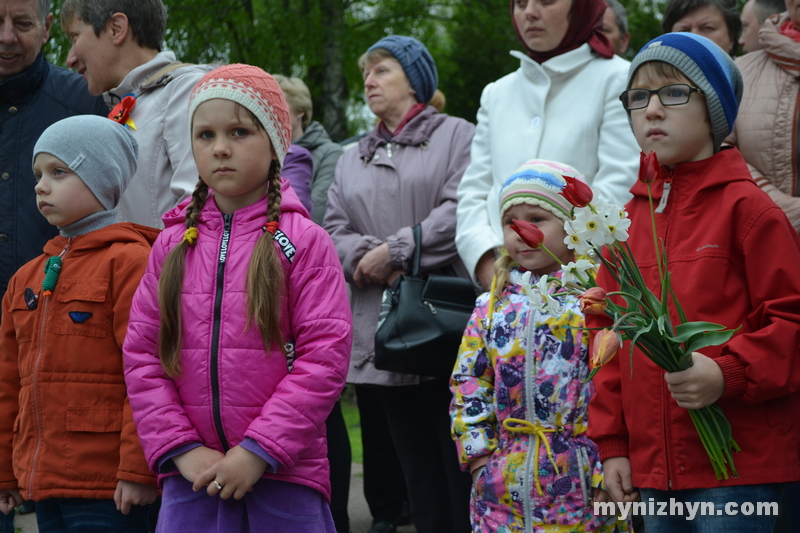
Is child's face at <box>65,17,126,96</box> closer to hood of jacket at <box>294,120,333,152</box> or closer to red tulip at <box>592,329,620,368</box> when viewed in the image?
hood of jacket at <box>294,120,333,152</box>

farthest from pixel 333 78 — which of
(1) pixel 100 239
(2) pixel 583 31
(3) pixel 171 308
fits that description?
(3) pixel 171 308

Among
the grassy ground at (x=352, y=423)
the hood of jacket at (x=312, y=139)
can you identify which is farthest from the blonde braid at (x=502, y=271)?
the grassy ground at (x=352, y=423)

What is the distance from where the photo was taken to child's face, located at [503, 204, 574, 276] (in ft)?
11.0

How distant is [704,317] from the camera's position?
2617 mm

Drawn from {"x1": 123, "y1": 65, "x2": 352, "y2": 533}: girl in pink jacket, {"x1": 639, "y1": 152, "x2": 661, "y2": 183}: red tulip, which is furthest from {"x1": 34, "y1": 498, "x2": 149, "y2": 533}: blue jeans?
{"x1": 639, "y1": 152, "x2": 661, "y2": 183}: red tulip

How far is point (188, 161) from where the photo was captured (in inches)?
A: 139

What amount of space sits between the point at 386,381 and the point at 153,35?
1866mm

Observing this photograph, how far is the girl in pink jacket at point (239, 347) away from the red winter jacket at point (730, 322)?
95 cm

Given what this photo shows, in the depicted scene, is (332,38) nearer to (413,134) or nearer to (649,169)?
(413,134)

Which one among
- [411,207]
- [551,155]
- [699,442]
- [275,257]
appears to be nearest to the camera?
[699,442]

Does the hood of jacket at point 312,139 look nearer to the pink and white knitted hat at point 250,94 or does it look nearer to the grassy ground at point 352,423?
the grassy ground at point 352,423

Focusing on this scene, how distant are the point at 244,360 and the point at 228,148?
2.25 feet

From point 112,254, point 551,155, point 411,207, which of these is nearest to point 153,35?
point 112,254

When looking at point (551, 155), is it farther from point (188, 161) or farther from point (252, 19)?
point (252, 19)
